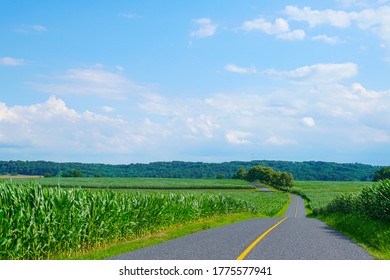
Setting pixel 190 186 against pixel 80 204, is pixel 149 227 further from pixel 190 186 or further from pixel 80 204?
pixel 190 186

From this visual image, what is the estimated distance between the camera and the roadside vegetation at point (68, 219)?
47.1 ft

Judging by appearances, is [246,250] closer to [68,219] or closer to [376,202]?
[68,219]

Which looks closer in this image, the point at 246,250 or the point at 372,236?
the point at 246,250

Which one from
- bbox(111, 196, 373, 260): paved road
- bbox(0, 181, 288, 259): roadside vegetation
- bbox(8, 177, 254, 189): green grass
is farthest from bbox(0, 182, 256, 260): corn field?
bbox(8, 177, 254, 189): green grass

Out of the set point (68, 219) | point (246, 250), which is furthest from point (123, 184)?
point (246, 250)

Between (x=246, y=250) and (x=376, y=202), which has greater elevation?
(x=376, y=202)

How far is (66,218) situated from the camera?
16719mm

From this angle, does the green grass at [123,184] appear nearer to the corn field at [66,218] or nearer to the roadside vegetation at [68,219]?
the roadside vegetation at [68,219]

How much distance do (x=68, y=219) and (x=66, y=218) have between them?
0.10 metres

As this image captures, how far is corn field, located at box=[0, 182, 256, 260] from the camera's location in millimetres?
14344

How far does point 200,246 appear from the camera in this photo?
16.9 meters

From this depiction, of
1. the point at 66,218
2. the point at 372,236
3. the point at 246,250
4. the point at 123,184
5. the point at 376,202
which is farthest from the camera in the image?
the point at 123,184

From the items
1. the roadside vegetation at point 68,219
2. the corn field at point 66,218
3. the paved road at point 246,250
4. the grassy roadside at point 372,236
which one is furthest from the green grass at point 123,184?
the paved road at point 246,250
